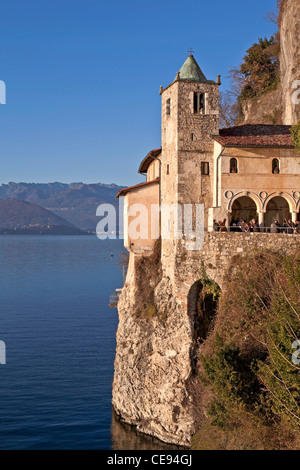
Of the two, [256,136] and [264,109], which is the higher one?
[264,109]

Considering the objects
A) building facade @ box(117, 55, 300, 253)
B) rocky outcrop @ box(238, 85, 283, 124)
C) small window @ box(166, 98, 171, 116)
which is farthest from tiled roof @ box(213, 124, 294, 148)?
rocky outcrop @ box(238, 85, 283, 124)

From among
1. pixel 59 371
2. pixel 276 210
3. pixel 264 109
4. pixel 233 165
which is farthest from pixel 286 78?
pixel 59 371

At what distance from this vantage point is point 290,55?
4450 centimetres

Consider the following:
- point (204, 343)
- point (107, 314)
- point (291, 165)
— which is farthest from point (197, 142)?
point (107, 314)

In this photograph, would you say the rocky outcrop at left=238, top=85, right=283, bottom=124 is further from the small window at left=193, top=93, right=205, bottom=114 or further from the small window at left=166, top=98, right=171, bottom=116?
the small window at left=166, top=98, right=171, bottom=116

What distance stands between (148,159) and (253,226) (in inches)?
462

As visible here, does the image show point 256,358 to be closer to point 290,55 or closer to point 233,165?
point 233,165

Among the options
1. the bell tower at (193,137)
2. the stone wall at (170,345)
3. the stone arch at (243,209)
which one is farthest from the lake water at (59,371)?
the bell tower at (193,137)

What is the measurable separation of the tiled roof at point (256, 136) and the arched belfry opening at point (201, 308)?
892 cm

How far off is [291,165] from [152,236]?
10.4 m

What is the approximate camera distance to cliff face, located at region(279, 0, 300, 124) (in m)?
42.5

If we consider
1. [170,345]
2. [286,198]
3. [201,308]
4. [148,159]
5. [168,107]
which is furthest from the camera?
[148,159]

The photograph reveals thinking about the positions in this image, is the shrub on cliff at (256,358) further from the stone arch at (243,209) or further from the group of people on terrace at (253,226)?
the stone arch at (243,209)

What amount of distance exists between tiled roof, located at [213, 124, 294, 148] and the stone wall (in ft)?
19.6
